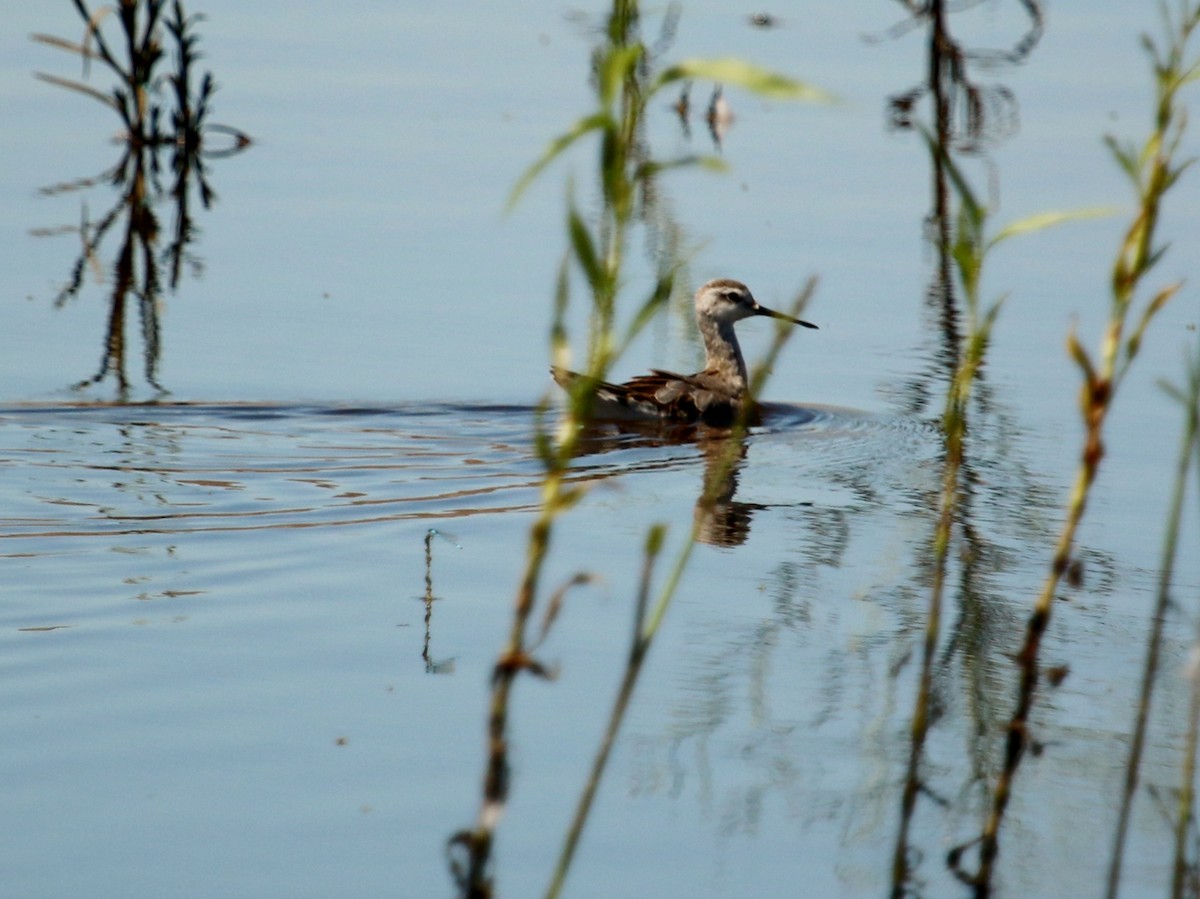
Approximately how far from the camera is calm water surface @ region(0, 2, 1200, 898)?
14.2ft

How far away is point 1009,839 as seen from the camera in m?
4.39

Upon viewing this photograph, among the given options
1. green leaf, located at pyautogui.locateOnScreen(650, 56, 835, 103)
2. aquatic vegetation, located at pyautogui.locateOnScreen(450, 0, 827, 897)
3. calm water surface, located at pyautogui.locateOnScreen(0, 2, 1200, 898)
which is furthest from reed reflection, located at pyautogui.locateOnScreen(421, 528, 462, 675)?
green leaf, located at pyautogui.locateOnScreen(650, 56, 835, 103)

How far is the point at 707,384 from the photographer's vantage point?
34.3 ft

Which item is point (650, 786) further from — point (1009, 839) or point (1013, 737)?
point (1013, 737)

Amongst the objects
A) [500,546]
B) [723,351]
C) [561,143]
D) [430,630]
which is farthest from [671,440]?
[561,143]

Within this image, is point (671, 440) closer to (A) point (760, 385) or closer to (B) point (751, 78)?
(A) point (760, 385)

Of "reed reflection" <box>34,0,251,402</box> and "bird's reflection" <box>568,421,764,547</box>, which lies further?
"reed reflection" <box>34,0,251,402</box>

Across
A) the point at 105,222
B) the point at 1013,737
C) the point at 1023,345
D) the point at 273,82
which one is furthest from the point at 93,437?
the point at 273,82

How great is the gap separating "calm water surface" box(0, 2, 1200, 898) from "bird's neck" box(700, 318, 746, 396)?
28 cm

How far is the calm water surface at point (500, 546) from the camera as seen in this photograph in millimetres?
4336

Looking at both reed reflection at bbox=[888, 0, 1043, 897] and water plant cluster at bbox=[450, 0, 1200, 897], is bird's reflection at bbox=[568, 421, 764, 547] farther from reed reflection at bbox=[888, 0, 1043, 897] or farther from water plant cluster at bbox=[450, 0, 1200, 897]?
water plant cluster at bbox=[450, 0, 1200, 897]

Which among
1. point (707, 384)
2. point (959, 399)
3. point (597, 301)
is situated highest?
point (597, 301)

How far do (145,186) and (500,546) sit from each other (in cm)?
747

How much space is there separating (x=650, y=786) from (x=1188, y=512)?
12.3 feet
